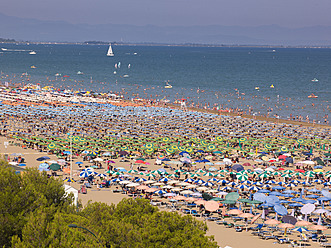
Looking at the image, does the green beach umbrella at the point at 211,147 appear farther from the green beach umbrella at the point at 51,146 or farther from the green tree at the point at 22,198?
the green tree at the point at 22,198

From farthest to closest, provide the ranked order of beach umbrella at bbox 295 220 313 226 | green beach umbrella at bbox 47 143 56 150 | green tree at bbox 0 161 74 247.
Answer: green beach umbrella at bbox 47 143 56 150 < beach umbrella at bbox 295 220 313 226 < green tree at bbox 0 161 74 247

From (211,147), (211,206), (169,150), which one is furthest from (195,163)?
(211,206)

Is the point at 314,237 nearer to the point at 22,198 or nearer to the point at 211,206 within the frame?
the point at 211,206

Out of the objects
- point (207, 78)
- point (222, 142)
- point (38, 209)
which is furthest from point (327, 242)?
point (207, 78)

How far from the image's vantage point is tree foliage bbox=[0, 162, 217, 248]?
1591cm

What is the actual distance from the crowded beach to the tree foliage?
97.1 inches

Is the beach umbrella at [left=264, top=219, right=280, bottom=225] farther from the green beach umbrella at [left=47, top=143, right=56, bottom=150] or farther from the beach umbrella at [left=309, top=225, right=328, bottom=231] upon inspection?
the green beach umbrella at [left=47, top=143, right=56, bottom=150]

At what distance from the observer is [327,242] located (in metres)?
26.2

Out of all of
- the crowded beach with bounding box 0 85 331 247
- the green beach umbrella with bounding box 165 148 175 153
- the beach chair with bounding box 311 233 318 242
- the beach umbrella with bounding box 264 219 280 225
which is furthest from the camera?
the green beach umbrella with bounding box 165 148 175 153

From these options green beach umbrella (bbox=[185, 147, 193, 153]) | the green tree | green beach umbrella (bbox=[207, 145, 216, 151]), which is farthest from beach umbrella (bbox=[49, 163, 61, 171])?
the green tree

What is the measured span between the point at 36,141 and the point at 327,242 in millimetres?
29754

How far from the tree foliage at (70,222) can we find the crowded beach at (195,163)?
8.09 ft

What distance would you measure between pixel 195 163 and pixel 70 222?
26.2m

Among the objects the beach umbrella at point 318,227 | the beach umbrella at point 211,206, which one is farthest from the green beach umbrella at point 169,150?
the beach umbrella at point 318,227
